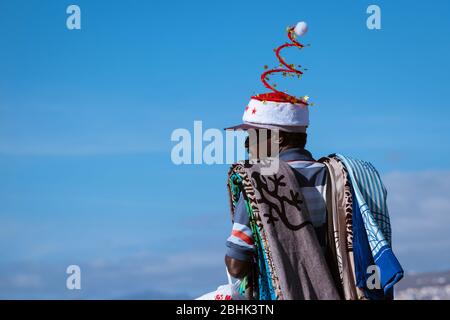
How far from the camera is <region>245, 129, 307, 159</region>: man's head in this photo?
7461mm

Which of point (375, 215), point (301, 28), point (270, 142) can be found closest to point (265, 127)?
point (270, 142)

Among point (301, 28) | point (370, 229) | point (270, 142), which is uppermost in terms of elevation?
point (301, 28)

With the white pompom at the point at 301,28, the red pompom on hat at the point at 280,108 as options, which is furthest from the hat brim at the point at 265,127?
the white pompom at the point at 301,28

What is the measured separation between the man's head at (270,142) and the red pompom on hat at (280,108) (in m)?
0.04

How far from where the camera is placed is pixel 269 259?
282 inches

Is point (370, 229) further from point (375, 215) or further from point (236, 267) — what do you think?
point (236, 267)

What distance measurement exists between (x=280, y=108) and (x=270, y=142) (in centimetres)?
28

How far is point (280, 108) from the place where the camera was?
756cm

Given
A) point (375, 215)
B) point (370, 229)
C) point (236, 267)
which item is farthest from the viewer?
point (375, 215)

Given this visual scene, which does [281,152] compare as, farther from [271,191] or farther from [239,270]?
[239,270]

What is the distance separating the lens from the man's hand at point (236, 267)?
23.5 feet

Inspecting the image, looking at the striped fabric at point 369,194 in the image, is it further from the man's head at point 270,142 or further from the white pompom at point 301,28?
the white pompom at point 301,28
